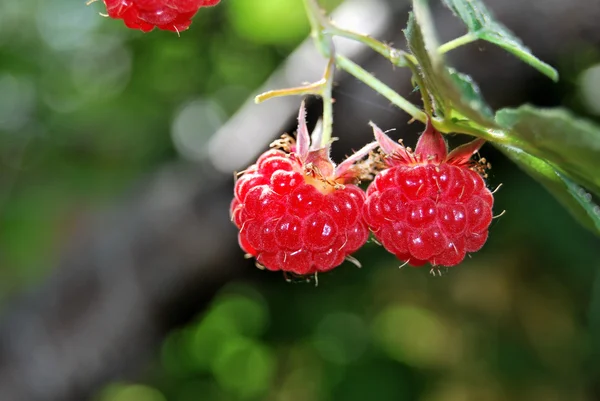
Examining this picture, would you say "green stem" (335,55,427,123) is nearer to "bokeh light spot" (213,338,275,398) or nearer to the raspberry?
the raspberry

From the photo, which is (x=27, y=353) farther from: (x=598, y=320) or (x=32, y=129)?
(x=598, y=320)

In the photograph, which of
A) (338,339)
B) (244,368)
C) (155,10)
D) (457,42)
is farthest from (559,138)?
(244,368)

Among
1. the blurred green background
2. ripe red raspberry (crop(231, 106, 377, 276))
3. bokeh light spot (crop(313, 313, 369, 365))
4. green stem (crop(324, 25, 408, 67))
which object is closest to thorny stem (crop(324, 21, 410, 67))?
green stem (crop(324, 25, 408, 67))

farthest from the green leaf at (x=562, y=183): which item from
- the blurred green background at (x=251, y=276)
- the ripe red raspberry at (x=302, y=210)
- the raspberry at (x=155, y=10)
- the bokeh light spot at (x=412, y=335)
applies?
the bokeh light spot at (x=412, y=335)

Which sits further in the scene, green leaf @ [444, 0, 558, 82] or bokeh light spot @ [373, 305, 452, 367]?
bokeh light spot @ [373, 305, 452, 367]

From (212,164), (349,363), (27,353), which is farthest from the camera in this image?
(349,363)

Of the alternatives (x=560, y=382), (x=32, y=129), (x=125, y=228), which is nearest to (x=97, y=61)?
(x=32, y=129)

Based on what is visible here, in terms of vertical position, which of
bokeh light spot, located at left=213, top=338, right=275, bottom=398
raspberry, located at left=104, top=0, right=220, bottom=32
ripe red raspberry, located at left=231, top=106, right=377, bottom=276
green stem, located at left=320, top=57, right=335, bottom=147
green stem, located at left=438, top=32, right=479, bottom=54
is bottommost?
bokeh light spot, located at left=213, top=338, right=275, bottom=398

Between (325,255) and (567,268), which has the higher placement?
(325,255)
